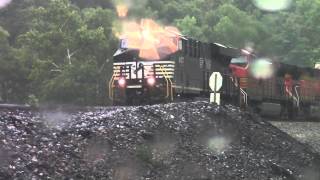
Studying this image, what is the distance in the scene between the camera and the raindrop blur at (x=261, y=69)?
24047 millimetres

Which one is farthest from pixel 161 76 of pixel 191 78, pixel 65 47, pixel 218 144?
pixel 65 47

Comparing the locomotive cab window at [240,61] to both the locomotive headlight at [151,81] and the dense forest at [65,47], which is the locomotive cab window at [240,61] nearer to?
the locomotive headlight at [151,81]

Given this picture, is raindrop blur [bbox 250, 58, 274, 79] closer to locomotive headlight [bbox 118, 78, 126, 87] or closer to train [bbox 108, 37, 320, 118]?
train [bbox 108, 37, 320, 118]

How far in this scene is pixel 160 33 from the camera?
19.1 metres

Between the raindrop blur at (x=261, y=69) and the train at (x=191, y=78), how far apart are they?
0.36ft

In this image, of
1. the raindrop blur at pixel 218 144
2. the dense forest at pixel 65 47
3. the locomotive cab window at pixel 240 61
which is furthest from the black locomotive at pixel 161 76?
the dense forest at pixel 65 47

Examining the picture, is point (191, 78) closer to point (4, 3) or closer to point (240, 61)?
point (240, 61)

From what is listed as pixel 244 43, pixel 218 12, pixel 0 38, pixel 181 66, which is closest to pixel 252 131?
pixel 181 66

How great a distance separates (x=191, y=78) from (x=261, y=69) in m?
5.78

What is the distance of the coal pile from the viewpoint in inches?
278

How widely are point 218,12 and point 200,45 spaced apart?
176ft

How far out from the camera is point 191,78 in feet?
66.0

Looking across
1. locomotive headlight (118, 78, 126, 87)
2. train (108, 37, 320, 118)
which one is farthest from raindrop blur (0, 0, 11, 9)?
locomotive headlight (118, 78, 126, 87)

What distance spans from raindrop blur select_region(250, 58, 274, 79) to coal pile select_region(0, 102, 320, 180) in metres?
11.9
